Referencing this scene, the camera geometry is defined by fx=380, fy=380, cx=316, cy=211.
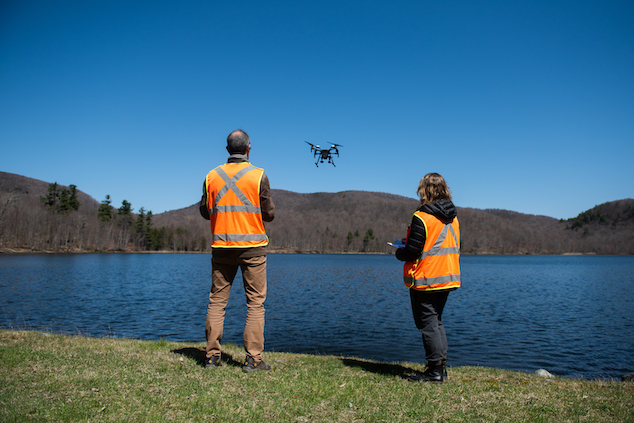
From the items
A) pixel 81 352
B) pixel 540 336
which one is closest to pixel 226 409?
pixel 81 352

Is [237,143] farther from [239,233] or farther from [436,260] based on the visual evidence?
[436,260]

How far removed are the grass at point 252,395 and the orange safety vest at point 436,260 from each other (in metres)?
1.44

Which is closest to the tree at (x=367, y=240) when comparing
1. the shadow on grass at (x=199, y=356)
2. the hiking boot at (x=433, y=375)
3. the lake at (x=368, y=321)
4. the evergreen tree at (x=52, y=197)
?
the evergreen tree at (x=52, y=197)

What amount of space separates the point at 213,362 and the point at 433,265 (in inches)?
145

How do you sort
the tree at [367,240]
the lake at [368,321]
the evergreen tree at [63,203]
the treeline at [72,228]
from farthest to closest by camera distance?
the tree at [367,240] → the evergreen tree at [63,203] → the treeline at [72,228] → the lake at [368,321]

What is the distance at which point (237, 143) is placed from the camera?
588 cm

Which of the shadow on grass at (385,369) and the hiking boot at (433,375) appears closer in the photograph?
the hiking boot at (433,375)

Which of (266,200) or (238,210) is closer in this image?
(238,210)

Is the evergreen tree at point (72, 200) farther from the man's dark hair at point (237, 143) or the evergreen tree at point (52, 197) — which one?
the man's dark hair at point (237, 143)

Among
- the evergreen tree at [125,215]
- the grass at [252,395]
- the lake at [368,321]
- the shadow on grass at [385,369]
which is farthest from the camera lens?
the evergreen tree at [125,215]

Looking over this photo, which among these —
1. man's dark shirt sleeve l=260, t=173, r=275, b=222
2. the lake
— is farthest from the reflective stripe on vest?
the lake

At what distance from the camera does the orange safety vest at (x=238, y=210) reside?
5559 millimetres

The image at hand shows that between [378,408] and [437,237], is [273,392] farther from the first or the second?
[437,237]

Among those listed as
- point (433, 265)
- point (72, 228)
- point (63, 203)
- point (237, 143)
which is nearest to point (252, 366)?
point (433, 265)
